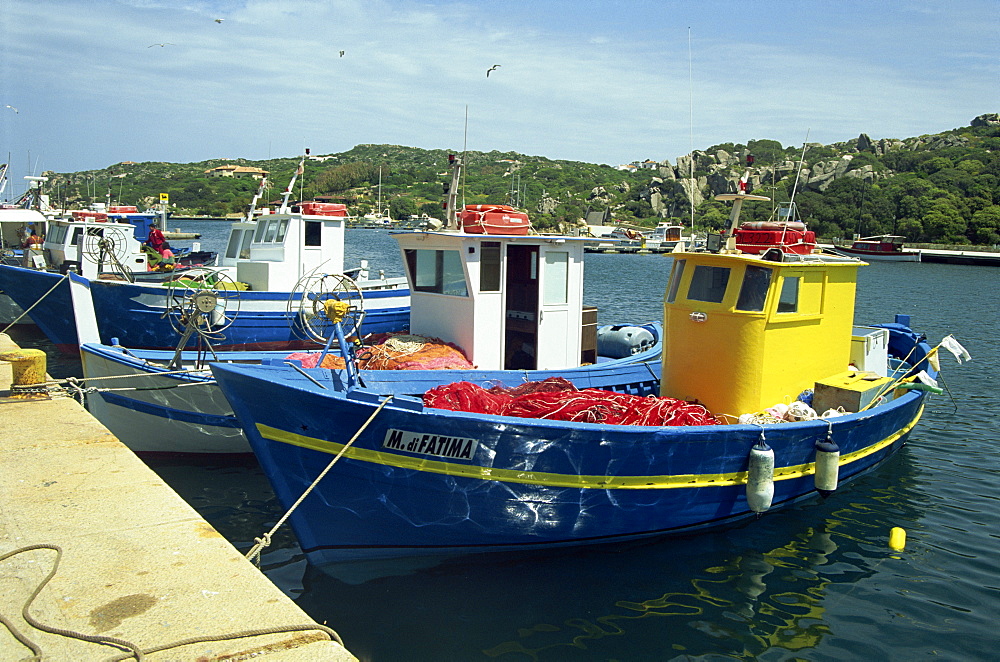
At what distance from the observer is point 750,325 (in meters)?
8.14

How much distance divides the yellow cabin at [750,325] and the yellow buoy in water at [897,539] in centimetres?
189

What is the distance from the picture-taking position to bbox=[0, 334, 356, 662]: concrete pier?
3.77m

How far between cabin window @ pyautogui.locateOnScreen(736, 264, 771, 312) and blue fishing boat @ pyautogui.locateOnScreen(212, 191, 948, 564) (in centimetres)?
2

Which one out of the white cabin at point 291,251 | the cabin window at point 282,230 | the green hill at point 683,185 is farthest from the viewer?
the green hill at point 683,185

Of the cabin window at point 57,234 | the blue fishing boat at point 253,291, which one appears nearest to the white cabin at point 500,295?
the blue fishing boat at point 253,291

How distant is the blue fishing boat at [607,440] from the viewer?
20.7 feet

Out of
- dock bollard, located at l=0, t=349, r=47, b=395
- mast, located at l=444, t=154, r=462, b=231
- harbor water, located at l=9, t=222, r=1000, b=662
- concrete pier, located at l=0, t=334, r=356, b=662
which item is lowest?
harbor water, located at l=9, t=222, r=1000, b=662

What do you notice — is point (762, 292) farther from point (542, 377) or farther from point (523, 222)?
point (523, 222)

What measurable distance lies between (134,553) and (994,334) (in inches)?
1095

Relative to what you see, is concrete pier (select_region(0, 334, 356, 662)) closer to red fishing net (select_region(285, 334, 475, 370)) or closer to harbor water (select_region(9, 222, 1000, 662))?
harbor water (select_region(9, 222, 1000, 662))

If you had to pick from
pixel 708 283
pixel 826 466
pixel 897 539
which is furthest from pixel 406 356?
pixel 897 539

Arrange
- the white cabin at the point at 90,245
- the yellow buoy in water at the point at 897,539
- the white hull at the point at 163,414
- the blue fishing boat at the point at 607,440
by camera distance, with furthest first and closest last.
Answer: the white cabin at the point at 90,245 < the white hull at the point at 163,414 < the yellow buoy in water at the point at 897,539 < the blue fishing boat at the point at 607,440

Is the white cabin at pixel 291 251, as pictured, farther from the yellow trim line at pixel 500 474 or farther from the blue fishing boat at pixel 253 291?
the yellow trim line at pixel 500 474

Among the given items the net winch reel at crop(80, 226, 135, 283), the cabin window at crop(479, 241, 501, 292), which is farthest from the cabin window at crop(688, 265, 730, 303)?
the net winch reel at crop(80, 226, 135, 283)
